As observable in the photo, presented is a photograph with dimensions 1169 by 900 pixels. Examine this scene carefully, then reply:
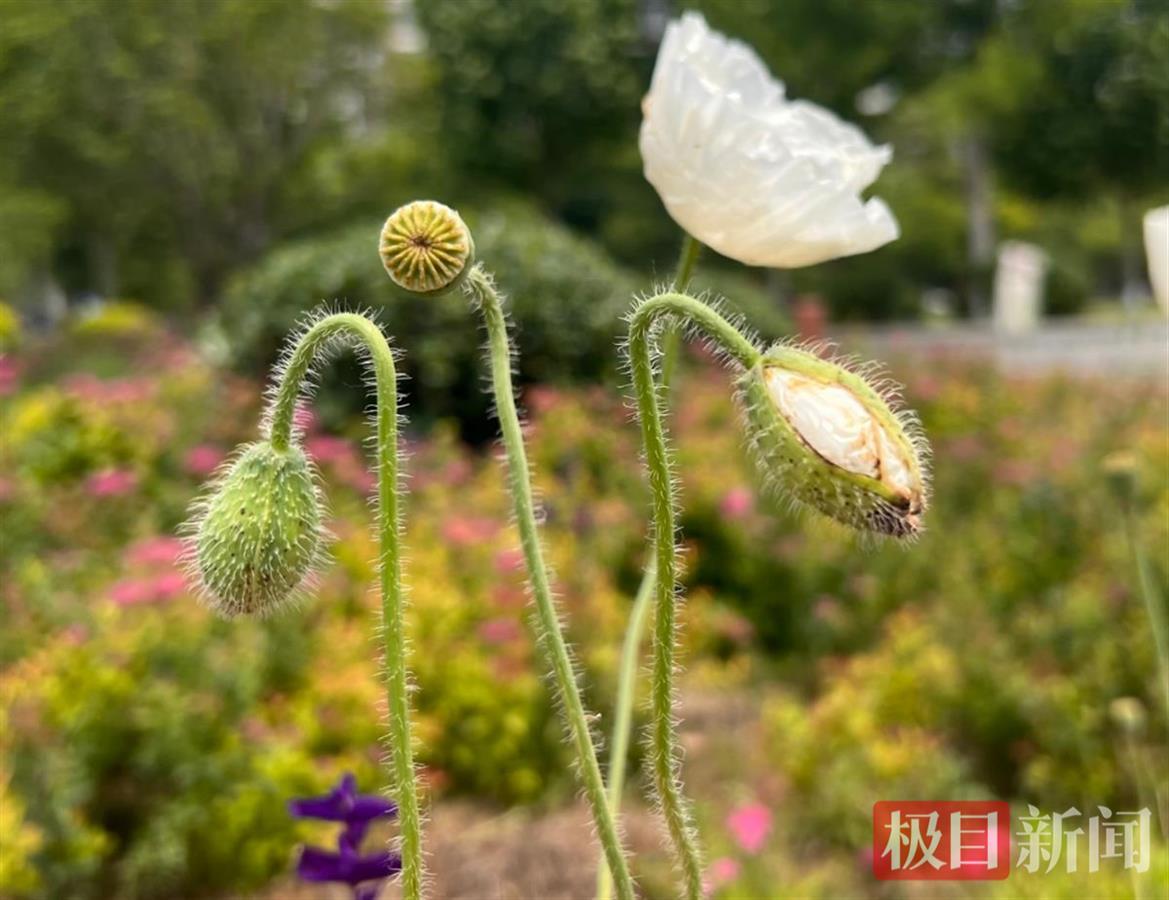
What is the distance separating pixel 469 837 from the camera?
2045 mm

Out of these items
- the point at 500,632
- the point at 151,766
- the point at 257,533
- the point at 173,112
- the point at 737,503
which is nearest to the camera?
the point at 257,533

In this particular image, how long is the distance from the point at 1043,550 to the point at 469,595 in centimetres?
164

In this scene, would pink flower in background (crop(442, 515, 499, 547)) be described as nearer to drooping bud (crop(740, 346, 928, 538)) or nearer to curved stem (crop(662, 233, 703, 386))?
curved stem (crop(662, 233, 703, 386))

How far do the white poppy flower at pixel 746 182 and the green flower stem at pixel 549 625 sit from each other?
229mm

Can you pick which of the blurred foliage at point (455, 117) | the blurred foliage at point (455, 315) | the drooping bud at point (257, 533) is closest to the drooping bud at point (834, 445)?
the drooping bud at point (257, 533)

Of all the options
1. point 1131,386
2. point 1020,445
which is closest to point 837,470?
point 1020,445

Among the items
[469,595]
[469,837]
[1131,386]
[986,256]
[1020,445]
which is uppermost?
[986,256]

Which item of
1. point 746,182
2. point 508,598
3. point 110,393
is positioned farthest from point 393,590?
point 110,393

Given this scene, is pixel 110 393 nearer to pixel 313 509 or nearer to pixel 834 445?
pixel 313 509

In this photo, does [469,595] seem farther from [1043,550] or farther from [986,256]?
[986,256]

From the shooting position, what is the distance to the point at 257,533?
0.58 m

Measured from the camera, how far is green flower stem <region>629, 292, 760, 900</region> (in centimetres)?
50

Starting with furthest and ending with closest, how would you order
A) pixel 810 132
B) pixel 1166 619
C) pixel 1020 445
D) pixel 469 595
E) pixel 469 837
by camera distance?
pixel 1020 445, pixel 469 595, pixel 1166 619, pixel 469 837, pixel 810 132

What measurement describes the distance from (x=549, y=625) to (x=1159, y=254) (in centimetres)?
86
